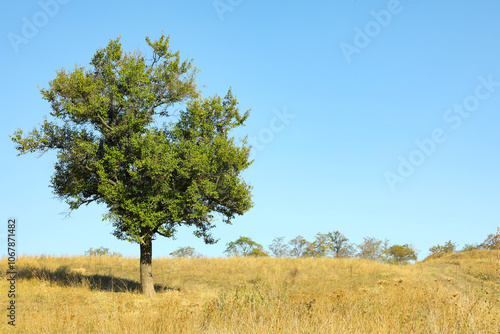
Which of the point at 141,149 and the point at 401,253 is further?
the point at 401,253

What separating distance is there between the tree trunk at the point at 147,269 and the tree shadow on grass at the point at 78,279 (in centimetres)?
140

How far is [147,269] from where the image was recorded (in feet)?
73.0

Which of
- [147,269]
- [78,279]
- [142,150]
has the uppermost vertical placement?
[142,150]

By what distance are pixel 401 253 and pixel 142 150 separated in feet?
236

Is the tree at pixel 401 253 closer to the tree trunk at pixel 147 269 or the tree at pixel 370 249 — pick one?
the tree at pixel 370 249

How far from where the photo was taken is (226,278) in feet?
92.7

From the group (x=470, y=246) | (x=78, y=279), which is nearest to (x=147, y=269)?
(x=78, y=279)

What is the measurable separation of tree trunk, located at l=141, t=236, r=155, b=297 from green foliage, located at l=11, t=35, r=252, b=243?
0.94 m

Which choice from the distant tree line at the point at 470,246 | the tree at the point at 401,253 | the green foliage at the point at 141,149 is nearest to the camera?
the green foliage at the point at 141,149

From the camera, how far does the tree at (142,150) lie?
794 inches

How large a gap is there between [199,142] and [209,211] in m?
4.21

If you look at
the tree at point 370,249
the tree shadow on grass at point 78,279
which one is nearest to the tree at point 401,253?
the tree at point 370,249

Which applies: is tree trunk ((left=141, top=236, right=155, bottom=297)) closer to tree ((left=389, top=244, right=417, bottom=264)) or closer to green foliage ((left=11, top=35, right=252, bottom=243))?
green foliage ((left=11, top=35, right=252, bottom=243))

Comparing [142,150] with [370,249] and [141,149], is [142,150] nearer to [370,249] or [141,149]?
[141,149]
